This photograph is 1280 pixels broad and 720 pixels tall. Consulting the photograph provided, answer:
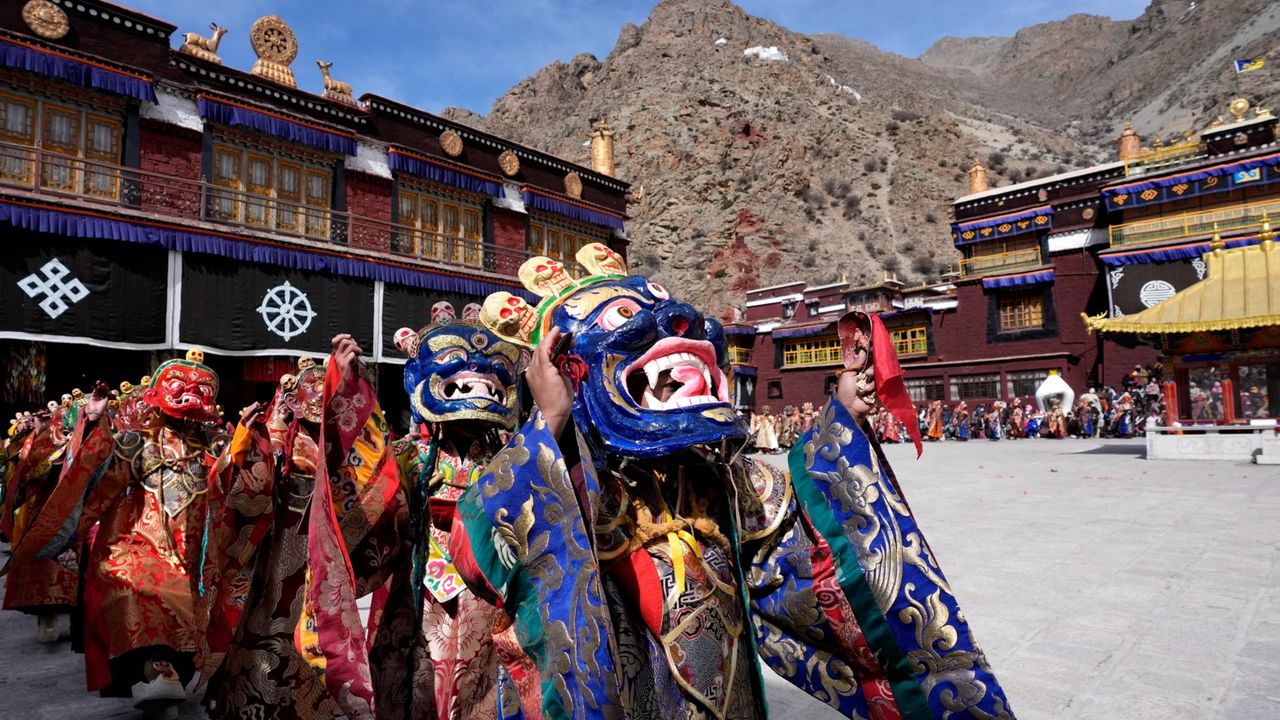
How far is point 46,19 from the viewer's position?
42.0 feet

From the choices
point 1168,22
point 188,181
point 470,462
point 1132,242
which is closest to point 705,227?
point 1132,242

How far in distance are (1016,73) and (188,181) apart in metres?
113

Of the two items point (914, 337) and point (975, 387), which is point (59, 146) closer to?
point (914, 337)

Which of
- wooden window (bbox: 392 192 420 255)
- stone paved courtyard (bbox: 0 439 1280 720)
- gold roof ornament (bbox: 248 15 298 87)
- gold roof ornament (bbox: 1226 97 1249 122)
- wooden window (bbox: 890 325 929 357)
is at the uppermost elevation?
gold roof ornament (bbox: 1226 97 1249 122)

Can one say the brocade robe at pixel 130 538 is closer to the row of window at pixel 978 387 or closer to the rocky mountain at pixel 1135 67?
the row of window at pixel 978 387

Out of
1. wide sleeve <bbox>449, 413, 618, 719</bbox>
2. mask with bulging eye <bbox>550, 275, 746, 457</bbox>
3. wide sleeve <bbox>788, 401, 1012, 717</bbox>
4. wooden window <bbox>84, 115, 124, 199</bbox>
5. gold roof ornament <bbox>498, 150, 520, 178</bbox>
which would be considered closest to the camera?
wide sleeve <bbox>449, 413, 618, 719</bbox>

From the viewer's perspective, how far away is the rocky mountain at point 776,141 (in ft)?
179

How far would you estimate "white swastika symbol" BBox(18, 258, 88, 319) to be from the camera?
11.9m

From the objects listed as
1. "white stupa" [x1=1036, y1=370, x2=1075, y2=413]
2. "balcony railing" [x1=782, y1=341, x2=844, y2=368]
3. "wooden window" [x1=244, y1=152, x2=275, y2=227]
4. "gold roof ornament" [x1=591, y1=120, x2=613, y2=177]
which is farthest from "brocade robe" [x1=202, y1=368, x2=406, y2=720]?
"balcony railing" [x1=782, y1=341, x2=844, y2=368]

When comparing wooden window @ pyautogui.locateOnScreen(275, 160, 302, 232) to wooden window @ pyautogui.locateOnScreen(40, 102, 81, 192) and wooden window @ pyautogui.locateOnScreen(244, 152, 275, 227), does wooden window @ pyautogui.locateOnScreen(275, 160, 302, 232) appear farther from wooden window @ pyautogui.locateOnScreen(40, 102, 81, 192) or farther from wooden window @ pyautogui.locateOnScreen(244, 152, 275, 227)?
wooden window @ pyautogui.locateOnScreen(40, 102, 81, 192)

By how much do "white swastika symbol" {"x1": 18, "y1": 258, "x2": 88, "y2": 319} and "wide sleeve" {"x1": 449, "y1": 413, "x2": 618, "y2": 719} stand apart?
1464 centimetres

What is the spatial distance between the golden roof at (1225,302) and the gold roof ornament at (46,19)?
73.8 feet

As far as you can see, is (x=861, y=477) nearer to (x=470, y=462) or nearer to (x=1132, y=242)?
(x=470, y=462)

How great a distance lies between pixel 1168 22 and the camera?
82938mm
